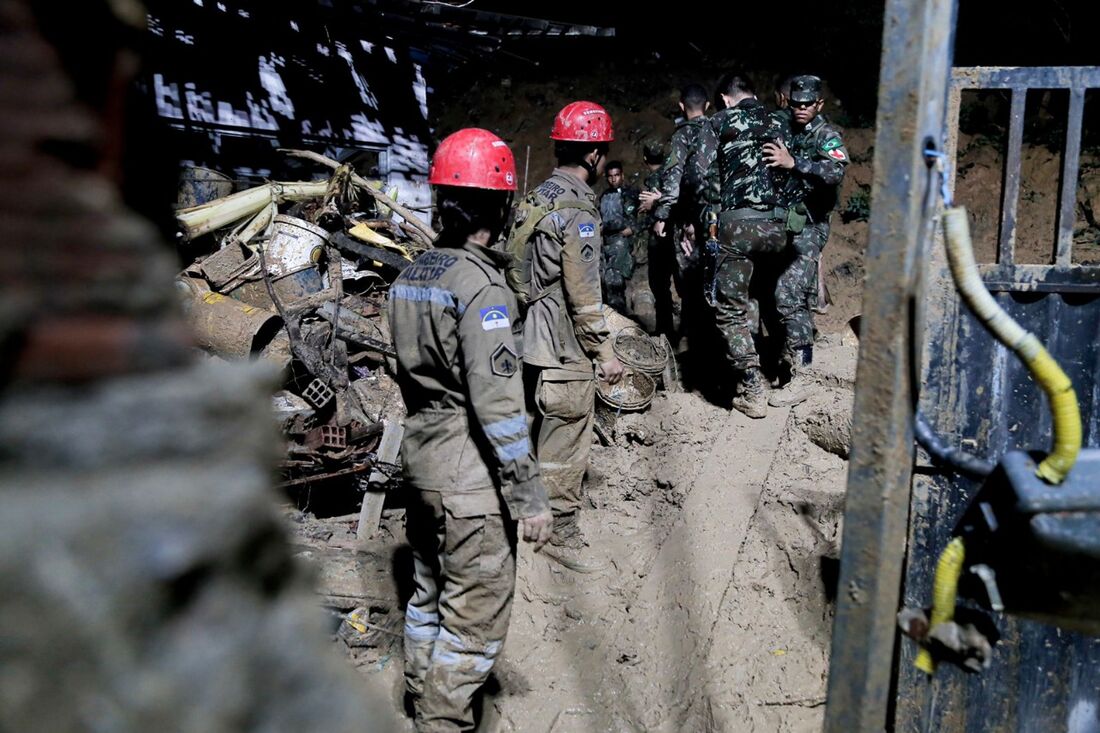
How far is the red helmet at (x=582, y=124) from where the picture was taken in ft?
17.1

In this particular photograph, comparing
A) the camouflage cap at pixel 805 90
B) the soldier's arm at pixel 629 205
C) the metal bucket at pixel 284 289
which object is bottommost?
the metal bucket at pixel 284 289

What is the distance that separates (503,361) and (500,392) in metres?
0.13

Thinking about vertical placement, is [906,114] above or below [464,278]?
above

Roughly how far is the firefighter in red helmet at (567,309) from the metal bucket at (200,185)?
5.11 m

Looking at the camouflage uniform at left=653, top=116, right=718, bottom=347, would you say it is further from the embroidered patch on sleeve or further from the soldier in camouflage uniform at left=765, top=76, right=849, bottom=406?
the embroidered patch on sleeve

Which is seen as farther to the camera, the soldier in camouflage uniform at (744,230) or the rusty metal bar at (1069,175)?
the soldier in camouflage uniform at (744,230)

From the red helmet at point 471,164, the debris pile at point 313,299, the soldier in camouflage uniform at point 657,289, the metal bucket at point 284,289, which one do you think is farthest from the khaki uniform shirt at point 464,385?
the soldier in camouflage uniform at point 657,289

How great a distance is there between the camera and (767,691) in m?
4.12

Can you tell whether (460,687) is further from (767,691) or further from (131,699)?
(131,699)

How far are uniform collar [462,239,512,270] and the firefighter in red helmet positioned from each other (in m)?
1.45

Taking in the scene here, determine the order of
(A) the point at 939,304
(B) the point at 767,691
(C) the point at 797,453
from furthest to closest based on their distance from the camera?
(C) the point at 797,453 → (B) the point at 767,691 → (A) the point at 939,304

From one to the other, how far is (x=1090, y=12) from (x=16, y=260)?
43.2 ft

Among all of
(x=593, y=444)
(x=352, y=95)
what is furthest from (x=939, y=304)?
(x=352, y=95)

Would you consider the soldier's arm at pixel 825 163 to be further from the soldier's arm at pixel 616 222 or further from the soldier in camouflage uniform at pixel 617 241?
the soldier's arm at pixel 616 222
